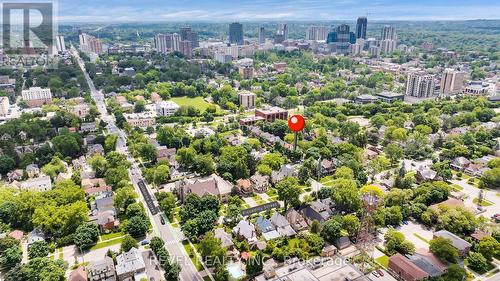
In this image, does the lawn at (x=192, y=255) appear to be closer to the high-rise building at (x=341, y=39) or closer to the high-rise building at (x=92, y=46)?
the high-rise building at (x=92, y=46)

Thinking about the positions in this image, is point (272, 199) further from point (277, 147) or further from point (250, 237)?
point (277, 147)

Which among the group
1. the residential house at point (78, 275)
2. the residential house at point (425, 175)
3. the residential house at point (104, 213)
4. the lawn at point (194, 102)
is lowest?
the residential house at point (78, 275)

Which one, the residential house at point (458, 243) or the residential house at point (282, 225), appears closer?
the residential house at point (458, 243)

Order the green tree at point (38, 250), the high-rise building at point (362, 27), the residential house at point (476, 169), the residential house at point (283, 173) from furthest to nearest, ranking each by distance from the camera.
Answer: the high-rise building at point (362, 27) < the residential house at point (476, 169) < the residential house at point (283, 173) < the green tree at point (38, 250)

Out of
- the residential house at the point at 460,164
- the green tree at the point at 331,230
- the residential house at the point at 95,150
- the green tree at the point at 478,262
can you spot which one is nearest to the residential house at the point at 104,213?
the residential house at the point at 95,150

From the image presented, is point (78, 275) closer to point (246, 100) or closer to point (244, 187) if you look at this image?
point (244, 187)

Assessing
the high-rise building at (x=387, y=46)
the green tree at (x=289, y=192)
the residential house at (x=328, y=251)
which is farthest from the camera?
the high-rise building at (x=387, y=46)
